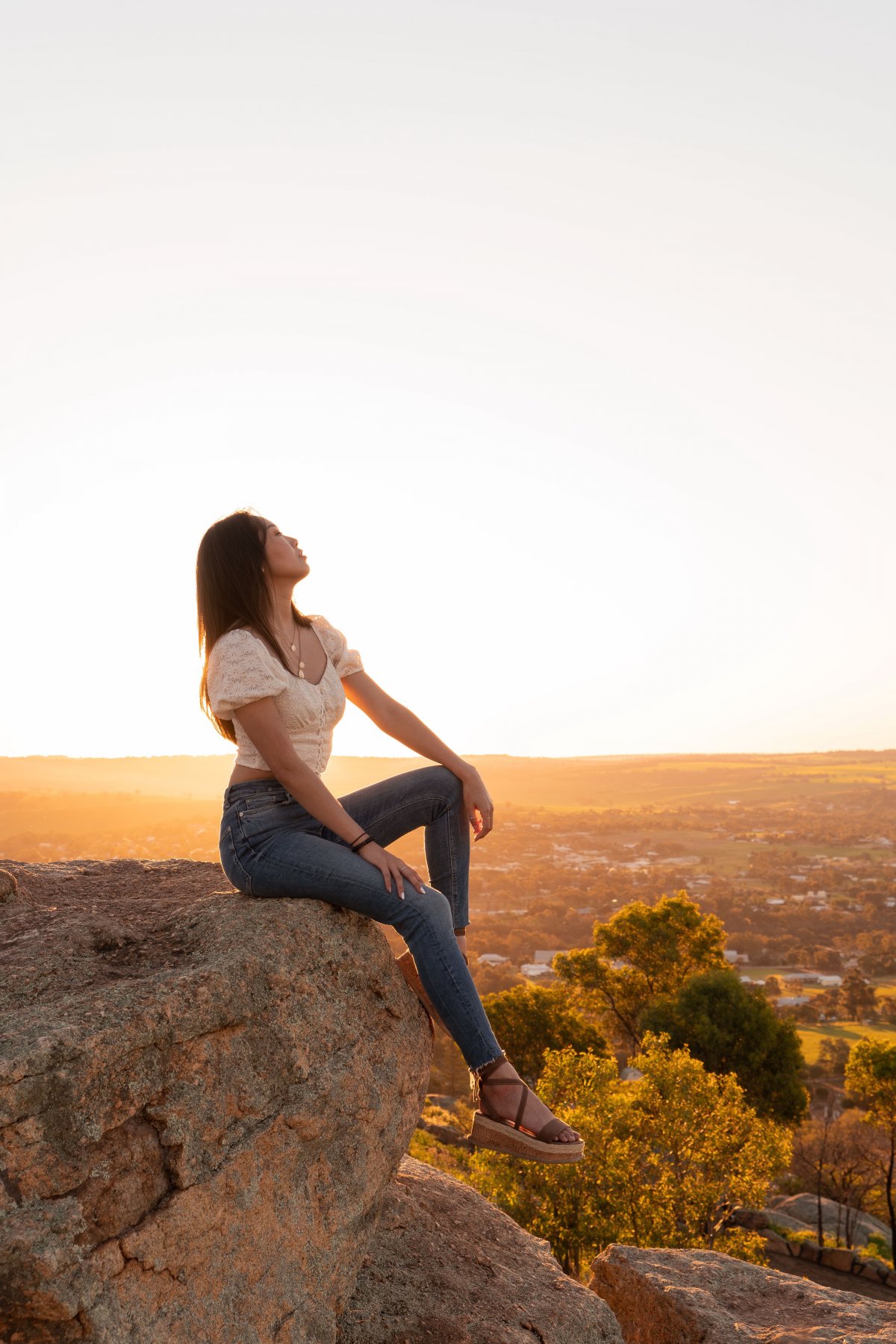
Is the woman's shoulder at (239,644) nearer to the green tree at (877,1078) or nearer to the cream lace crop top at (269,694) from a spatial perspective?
the cream lace crop top at (269,694)

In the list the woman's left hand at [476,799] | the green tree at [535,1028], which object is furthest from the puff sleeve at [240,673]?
the green tree at [535,1028]

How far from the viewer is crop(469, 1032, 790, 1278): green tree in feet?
61.6

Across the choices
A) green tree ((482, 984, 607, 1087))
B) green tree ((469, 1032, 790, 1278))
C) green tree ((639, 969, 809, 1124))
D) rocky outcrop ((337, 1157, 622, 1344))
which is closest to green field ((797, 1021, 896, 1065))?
green tree ((639, 969, 809, 1124))

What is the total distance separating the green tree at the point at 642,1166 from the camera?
61.6ft

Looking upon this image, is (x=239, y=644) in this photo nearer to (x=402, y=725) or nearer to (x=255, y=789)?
(x=255, y=789)

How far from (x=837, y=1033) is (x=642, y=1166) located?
45.1 meters

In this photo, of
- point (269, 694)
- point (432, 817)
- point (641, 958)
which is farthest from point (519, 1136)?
point (641, 958)

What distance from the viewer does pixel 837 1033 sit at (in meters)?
57.7

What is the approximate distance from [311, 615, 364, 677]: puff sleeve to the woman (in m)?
0.22

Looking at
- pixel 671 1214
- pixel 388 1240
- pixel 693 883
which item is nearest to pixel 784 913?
pixel 693 883

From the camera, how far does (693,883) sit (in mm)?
101562

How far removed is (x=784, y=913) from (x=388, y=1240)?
8939cm

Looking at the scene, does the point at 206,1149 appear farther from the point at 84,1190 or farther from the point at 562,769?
the point at 562,769

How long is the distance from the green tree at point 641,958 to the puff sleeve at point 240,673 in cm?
2953
